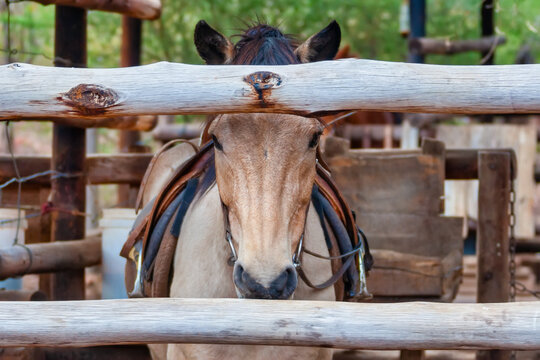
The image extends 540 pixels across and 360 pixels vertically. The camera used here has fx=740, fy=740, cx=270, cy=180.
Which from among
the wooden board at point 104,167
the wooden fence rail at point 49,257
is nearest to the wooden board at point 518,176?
the wooden board at point 104,167

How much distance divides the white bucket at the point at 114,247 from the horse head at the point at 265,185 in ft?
7.63

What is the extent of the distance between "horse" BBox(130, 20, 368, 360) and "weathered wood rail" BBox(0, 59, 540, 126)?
0.81 feet

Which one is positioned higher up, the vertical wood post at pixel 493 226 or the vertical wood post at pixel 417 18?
the vertical wood post at pixel 417 18

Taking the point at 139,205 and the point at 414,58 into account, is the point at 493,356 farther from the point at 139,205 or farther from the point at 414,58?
the point at 414,58

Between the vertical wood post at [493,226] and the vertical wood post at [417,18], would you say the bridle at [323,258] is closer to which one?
the vertical wood post at [493,226]

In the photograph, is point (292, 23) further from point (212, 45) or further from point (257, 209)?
point (257, 209)

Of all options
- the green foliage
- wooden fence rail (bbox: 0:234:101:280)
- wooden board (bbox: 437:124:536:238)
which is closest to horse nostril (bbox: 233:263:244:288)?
wooden fence rail (bbox: 0:234:101:280)

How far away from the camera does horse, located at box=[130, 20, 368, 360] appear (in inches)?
95.1

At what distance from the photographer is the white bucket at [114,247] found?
4883 mm

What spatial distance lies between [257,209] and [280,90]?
0.42 metres

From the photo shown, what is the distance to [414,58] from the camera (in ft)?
28.0

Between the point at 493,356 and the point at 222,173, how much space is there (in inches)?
106

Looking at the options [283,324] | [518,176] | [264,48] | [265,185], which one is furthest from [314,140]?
[518,176]

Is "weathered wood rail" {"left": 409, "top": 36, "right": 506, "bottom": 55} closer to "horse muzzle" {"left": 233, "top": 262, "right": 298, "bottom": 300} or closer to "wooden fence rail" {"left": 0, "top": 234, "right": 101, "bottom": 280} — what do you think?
"wooden fence rail" {"left": 0, "top": 234, "right": 101, "bottom": 280}
